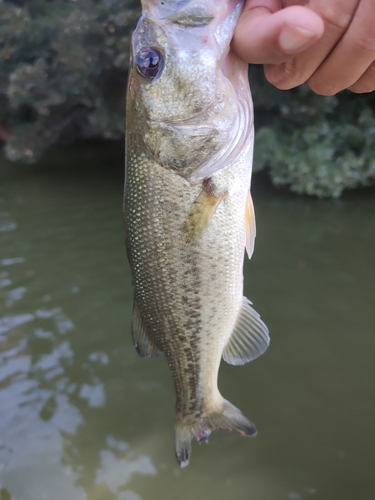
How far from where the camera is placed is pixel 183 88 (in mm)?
1167

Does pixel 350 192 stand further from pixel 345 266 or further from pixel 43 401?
pixel 43 401

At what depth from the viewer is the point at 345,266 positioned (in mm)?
4422

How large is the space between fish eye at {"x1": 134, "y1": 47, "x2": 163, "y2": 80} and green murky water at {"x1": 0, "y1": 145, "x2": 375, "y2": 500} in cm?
231

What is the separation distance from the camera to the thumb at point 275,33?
0.73 metres

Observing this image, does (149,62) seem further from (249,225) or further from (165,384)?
(165,384)

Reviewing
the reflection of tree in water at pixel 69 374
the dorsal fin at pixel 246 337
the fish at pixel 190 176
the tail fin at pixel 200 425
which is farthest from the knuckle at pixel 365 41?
the reflection of tree in water at pixel 69 374

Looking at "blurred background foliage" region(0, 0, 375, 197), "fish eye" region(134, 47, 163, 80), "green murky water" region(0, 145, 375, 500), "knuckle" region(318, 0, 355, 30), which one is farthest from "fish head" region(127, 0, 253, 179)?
"blurred background foliage" region(0, 0, 375, 197)

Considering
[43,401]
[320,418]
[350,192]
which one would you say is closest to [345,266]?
[320,418]

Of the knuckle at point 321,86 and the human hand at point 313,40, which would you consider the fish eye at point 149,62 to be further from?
the knuckle at point 321,86

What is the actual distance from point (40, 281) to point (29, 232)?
152 centimetres

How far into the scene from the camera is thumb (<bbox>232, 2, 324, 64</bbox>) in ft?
2.40

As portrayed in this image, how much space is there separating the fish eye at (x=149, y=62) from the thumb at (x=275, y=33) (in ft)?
0.89

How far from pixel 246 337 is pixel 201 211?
52 centimetres

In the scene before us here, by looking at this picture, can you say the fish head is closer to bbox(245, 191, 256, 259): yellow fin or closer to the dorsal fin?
bbox(245, 191, 256, 259): yellow fin
